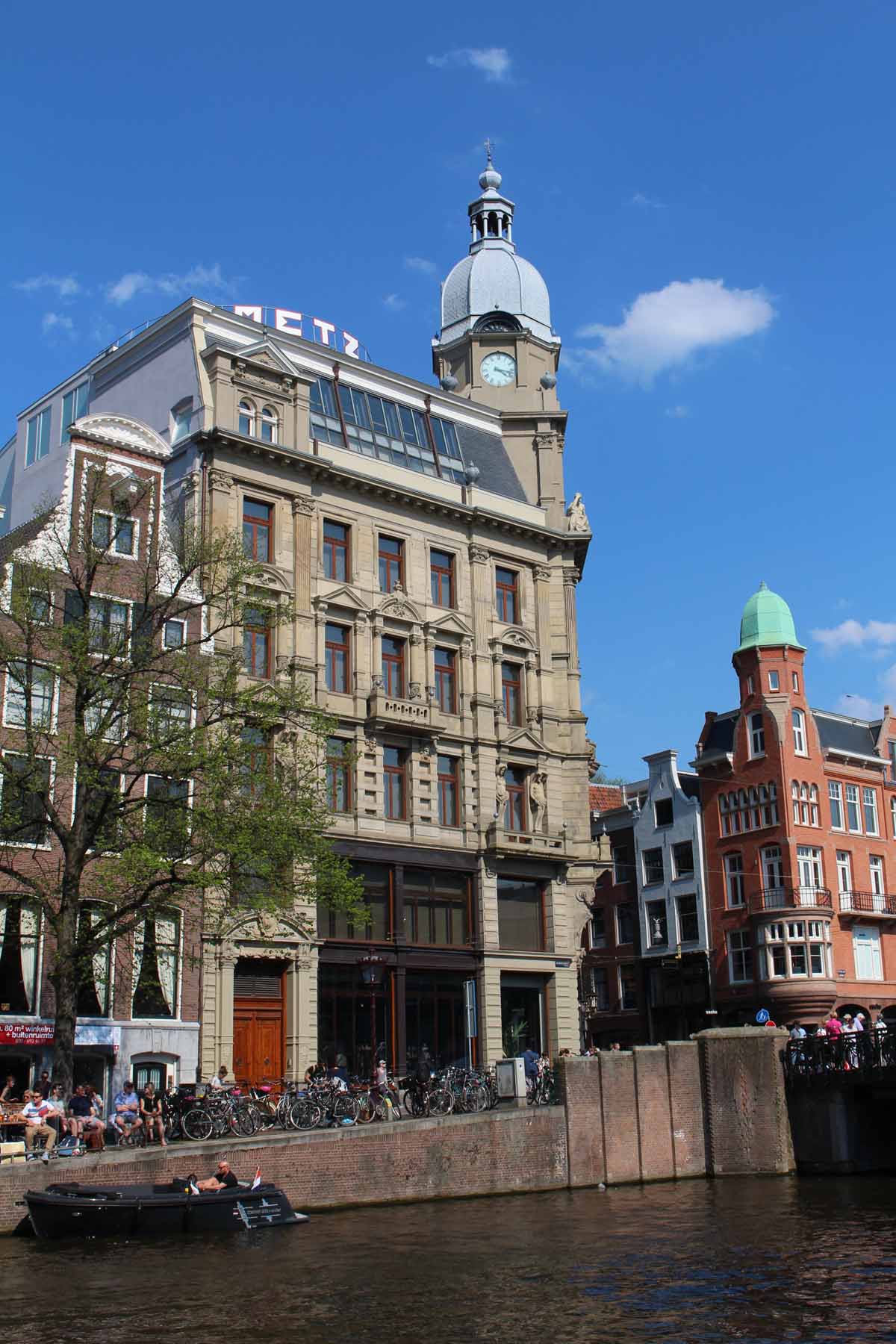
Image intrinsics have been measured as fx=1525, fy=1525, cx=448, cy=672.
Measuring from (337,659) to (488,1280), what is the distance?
2795 centimetres

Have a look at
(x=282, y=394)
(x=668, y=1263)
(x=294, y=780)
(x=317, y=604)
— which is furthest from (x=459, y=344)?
(x=668, y=1263)

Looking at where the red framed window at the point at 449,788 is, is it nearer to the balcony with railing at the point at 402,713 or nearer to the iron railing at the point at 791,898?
the balcony with railing at the point at 402,713

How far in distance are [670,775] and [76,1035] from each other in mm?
42402

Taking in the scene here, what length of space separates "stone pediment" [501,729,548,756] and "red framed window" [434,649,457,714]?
232cm

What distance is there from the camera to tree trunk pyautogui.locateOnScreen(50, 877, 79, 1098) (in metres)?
34.1

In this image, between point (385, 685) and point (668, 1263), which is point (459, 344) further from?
point (668, 1263)

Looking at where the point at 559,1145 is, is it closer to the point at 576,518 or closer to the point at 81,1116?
the point at 81,1116

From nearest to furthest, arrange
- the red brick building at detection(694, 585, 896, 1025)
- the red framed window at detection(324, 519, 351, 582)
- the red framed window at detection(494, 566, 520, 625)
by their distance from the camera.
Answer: the red framed window at detection(324, 519, 351, 582) < the red framed window at detection(494, 566, 520, 625) < the red brick building at detection(694, 585, 896, 1025)

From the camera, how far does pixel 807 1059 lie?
144 feet

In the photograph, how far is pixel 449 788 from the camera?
5222 centimetres

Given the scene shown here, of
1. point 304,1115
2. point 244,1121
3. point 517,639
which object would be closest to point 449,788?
point 517,639

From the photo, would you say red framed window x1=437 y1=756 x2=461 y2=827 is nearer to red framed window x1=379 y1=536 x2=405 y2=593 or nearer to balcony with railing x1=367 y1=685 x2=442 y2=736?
balcony with railing x1=367 y1=685 x2=442 y2=736

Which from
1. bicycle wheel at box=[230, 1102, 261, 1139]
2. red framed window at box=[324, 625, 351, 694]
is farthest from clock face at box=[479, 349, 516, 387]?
bicycle wheel at box=[230, 1102, 261, 1139]

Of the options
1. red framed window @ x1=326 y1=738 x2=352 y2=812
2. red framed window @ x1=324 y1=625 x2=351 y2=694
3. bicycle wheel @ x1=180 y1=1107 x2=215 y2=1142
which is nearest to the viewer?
bicycle wheel @ x1=180 y1=1107 x2=215 y2=1142
